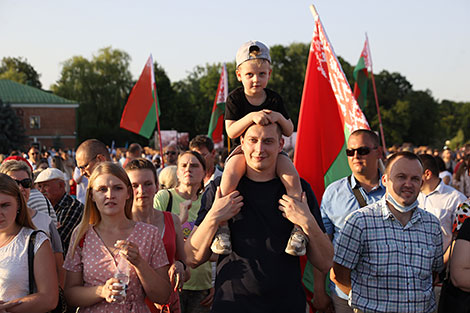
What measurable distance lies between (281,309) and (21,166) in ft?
9.57

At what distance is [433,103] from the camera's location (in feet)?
246

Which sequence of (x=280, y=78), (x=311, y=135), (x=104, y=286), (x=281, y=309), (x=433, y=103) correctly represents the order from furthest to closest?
(x=433, y=103)
(x=280, y=78)
(x=311, y=135)
(x=104, y=286)
(x=281, y=309)

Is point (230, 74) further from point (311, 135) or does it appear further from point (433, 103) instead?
point (311, 135)

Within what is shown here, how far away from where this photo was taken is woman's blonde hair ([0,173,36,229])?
366 cm

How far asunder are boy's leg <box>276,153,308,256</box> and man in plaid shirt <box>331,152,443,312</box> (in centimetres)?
87

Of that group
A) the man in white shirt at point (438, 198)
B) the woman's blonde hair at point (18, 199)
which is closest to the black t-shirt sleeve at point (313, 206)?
the woman's blonde hair at point (18, 199)

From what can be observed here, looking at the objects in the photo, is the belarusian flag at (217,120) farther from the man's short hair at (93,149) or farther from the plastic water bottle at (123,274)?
the plastic water bottle at (123,274)

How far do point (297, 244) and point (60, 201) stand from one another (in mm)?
3178

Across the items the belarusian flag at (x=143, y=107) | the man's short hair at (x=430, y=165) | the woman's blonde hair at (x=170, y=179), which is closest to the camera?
the woman's blonde hair at (x=170, y=179)

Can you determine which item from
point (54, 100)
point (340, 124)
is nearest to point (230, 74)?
point (54, 100)

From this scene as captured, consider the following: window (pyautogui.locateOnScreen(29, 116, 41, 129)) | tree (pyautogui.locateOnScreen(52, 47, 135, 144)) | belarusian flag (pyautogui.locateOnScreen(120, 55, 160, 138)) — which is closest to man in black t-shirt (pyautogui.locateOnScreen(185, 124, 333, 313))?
belarusian flag (pyautogui.locateOnScreen(120, 55, 160, 138))

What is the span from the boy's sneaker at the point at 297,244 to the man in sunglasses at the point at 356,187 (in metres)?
1.43

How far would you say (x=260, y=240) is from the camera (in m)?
3.09

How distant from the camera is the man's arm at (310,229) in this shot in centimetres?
302
